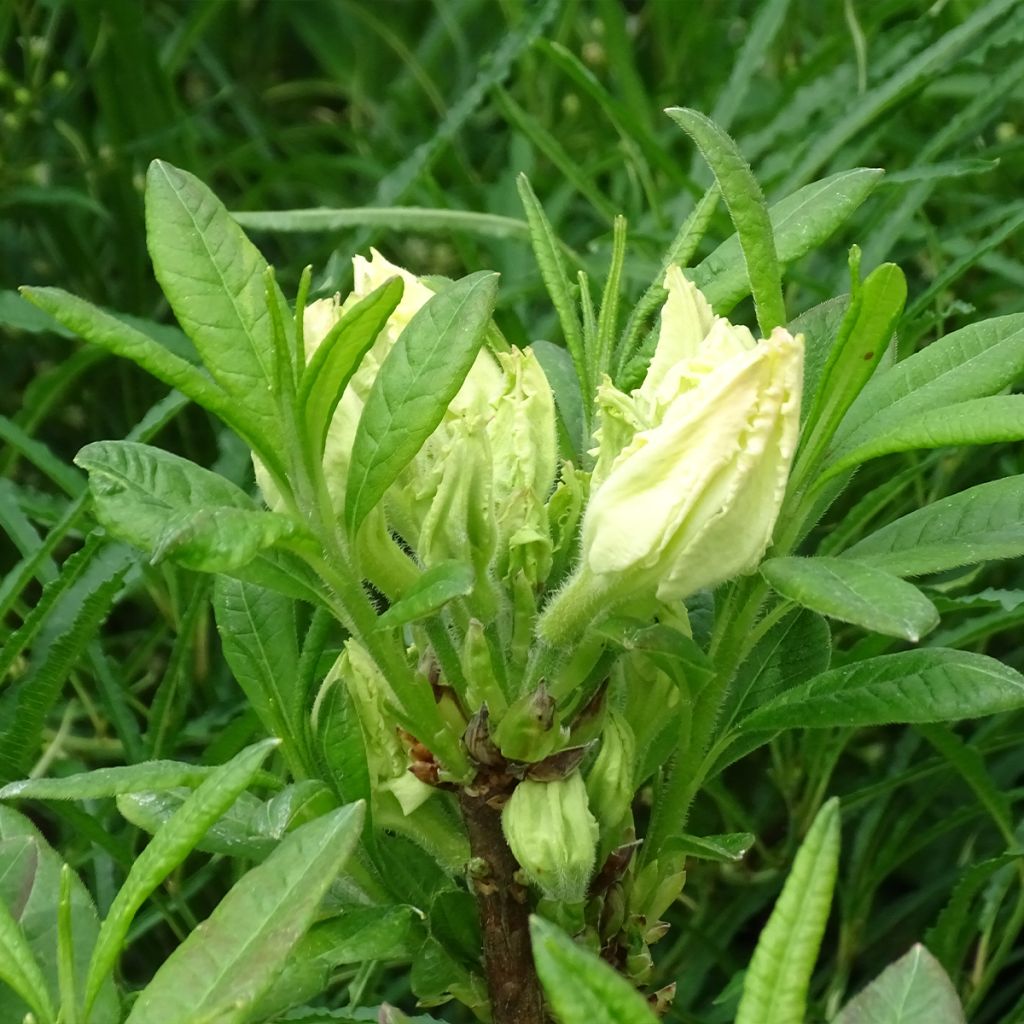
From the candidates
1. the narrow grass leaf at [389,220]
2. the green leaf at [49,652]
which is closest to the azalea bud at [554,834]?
the green leaf at [49,652]

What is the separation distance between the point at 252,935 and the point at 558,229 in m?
0.85

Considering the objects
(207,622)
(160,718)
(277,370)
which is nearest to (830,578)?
(277,370)

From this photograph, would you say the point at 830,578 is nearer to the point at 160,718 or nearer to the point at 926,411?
the point at 926,411

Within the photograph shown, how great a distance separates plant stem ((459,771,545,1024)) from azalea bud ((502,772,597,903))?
0.02 meters

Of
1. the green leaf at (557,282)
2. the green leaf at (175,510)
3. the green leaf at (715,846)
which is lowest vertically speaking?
the green leaf at (715,846)

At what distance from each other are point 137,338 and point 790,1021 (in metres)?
0.27

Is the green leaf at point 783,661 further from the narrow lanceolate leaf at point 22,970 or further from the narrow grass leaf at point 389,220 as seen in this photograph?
the narrow grass leaf at point 389,220

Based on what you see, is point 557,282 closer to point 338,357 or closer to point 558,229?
point 338,357

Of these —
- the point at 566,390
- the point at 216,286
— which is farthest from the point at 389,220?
the point at 216,286

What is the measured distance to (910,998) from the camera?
36 cm

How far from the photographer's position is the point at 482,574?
47 centimetres

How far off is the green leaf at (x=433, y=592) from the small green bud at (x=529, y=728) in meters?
0.05

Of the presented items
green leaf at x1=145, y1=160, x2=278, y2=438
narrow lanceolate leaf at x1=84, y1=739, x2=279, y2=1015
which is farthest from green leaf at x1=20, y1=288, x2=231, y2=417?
narrow lanceolate leaf at x1=84, y1=739, x2=279, y2=1015

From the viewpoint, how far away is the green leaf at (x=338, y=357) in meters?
0.42
